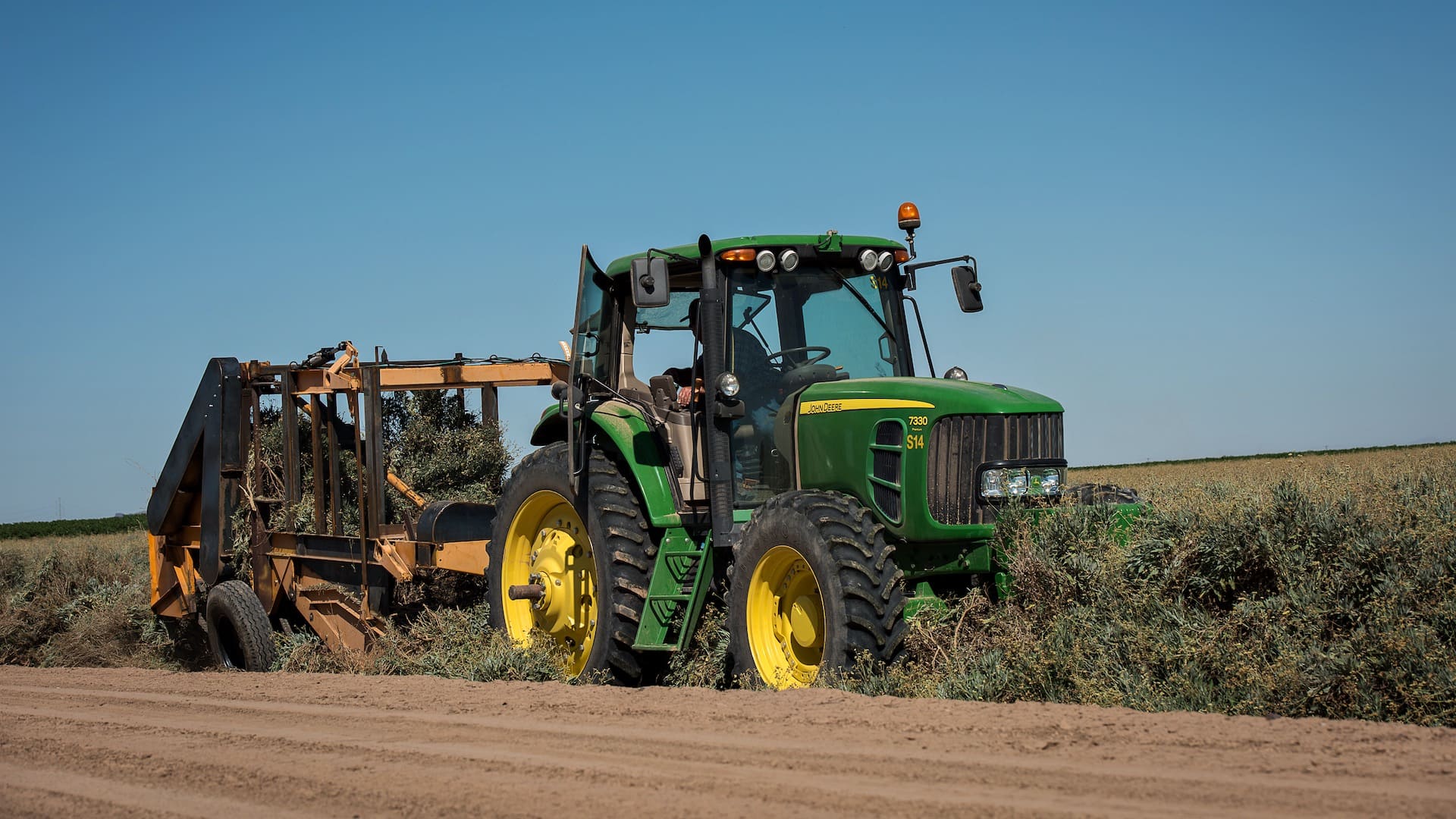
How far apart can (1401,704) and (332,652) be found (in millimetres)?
7236

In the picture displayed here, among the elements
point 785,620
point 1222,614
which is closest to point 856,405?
point 785,620

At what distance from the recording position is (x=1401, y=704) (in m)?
5.15

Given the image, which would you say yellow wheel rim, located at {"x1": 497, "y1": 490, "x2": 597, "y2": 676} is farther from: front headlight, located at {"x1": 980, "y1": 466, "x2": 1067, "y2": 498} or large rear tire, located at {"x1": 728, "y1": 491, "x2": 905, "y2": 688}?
front headlight, located at {"x1": 980, "y1": 466, "x2": 1067, "y2": 498}

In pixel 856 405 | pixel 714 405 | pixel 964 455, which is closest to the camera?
pixel 964 455

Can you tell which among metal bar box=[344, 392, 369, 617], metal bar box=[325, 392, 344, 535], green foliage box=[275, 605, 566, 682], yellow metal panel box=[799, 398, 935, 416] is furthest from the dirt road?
metal bar box=[325, 392, 344, 535]

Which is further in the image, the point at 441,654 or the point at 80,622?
the point at 80,622

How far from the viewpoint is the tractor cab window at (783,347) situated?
7402mm

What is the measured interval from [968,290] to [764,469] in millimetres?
1644

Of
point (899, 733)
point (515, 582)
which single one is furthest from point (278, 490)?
point (899, 733)

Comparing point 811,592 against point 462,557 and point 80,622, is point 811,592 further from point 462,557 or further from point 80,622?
point 80,622

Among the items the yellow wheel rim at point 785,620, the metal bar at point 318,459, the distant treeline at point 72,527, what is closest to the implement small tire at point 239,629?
the metal bar at point 318,459

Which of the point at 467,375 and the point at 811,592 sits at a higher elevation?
the point at 467,375

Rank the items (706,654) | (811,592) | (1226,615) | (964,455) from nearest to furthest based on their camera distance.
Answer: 1. (1226,615)
2. (811,592)
3. (964,455)
4. (706,654)

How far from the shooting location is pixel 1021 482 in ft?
22.3
